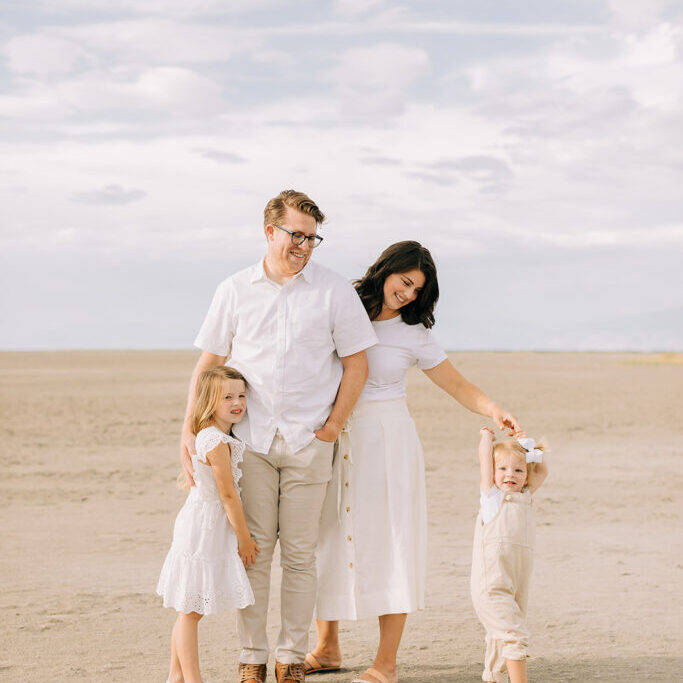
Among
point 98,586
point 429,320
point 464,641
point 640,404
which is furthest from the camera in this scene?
point 640,404

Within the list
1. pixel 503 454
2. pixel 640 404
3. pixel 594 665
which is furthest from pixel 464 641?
pixel 640 404

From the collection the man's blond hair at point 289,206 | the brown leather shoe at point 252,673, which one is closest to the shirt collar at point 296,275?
the man's blond hair at point 289,206

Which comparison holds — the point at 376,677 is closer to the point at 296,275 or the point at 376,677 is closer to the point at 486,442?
the point at 486,442

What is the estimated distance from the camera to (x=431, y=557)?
304 inches

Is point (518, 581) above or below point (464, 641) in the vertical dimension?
above

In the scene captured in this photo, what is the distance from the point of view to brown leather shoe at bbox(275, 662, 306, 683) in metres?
4.52

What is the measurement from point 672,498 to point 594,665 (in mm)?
5877

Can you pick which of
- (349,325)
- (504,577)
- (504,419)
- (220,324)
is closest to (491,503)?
(504,577)

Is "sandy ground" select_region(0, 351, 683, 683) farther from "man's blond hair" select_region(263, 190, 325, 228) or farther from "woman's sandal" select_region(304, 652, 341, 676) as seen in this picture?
"man's blond hair" select_region(263, 190, 325, 228)

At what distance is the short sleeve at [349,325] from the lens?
4.47 meters

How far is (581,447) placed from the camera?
48.4 ft

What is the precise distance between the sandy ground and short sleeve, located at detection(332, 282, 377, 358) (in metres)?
1.63

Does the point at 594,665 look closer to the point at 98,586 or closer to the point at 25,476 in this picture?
the point at 98,586

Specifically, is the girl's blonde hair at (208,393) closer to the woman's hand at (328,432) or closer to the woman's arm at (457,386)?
the woman's hand at (328,432)
